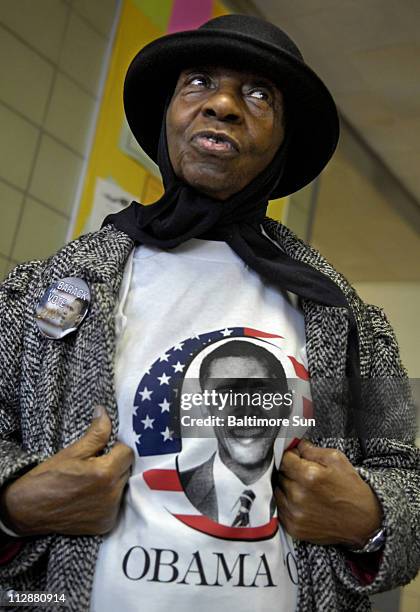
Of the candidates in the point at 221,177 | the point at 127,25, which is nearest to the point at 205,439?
the point at 221,177

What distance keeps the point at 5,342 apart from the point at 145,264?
0.19 metres

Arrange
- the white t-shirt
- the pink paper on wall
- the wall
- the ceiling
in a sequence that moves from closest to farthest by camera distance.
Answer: the white t-shirt → the wall → the pink paper on wall → the ceiling

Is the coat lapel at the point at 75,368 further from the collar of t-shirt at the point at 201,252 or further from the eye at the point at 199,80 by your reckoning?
the eye at the point at 199,80

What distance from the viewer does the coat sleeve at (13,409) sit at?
70 centimetres

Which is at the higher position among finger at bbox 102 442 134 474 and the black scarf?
the black scarf

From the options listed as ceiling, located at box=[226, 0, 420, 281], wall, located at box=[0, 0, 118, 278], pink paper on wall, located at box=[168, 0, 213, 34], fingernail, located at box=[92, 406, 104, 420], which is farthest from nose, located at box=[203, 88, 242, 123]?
ceiling, located at box=[226, 0, 420, 281]

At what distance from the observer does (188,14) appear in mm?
1859

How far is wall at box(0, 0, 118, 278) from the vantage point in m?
1.41

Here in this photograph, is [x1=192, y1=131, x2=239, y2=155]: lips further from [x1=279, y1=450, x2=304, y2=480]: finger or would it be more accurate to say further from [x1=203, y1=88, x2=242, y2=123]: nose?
[x1=279, y1=450, x2=304, y2=480]: finger

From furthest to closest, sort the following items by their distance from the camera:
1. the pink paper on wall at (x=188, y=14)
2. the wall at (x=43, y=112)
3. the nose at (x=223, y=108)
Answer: the pink paper on wall at (x=188, y=14), the wall at (x=43, y=112), the nose at (x=223, y=108)

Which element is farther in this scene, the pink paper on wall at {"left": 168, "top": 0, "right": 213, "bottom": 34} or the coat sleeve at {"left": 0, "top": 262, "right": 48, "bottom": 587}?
the pink paper on wall at {"left": 168, "top": 0, "right": 213, "bottom": 34}

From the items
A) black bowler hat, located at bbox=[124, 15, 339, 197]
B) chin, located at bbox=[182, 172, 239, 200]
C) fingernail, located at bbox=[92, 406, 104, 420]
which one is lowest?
fingernail, located at bbox=[92, 406, 104, 420]

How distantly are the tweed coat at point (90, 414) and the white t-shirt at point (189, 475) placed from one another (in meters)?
0.02

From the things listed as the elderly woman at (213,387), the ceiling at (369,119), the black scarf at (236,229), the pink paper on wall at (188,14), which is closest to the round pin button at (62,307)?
the elderly woman at (213,387)
